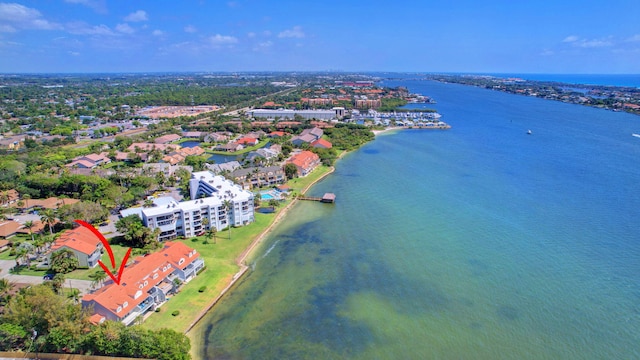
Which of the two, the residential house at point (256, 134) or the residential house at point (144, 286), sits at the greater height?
the residential house at point (256, 134)

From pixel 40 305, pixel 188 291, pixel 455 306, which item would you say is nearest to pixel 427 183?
pixel 455 306

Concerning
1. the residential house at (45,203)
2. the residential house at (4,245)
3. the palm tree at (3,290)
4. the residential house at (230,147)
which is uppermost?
the residential house at (230,147)

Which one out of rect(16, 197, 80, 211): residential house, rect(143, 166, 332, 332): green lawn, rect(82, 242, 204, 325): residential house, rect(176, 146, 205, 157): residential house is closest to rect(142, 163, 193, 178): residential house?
rect(176, 146, 205, 157): residential house

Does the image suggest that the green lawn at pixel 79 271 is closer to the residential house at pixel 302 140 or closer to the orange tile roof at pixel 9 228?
the orange tile roof at pixel 9 228

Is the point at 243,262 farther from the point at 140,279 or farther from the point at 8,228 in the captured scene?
the point at 8,228

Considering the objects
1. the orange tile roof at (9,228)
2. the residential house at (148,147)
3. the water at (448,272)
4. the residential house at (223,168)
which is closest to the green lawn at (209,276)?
the water at (448,272)

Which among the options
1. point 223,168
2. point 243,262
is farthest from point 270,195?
point 243,262

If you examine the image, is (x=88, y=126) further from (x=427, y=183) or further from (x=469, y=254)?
(x=469, y=254)
